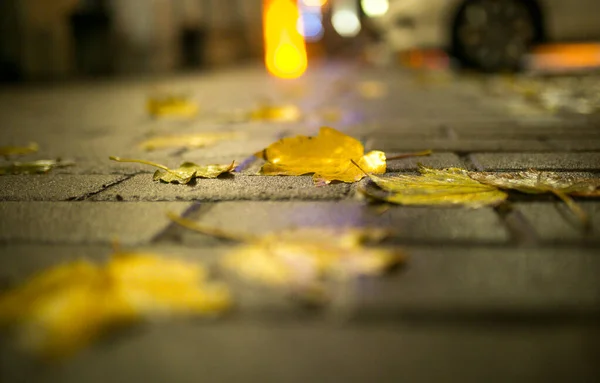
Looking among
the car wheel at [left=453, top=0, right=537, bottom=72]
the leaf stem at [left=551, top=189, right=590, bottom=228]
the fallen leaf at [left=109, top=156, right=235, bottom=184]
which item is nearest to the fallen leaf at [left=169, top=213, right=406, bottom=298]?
the leaf stem at [left=551, top=189, right=590, bottom=228]

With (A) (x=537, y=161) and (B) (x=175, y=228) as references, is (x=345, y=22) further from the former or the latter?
(B) (x=175, y=228)

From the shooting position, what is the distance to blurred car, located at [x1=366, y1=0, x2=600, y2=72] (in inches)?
233

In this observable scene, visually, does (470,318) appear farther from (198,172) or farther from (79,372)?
(198,172)

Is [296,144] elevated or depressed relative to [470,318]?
elevated

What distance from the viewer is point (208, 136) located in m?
2.66

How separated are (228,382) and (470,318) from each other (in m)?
0.36

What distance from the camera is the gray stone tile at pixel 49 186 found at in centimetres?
150

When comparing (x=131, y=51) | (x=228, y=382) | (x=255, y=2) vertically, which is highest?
(x=255, y=2)

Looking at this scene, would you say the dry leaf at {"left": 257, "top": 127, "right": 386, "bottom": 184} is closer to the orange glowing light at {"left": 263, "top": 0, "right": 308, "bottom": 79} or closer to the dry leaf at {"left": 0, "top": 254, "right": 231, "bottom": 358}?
the dry leaf at {"left": 0, "top": 254, "right": 231, "bottom": 358}

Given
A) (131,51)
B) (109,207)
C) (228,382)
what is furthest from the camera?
(131,51)

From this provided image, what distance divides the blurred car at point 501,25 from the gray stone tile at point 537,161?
14.6 feet

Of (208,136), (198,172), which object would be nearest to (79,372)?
(198,172)

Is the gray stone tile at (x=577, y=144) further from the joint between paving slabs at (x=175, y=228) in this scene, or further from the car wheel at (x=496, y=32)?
the car wheel at (x=496, y=32)

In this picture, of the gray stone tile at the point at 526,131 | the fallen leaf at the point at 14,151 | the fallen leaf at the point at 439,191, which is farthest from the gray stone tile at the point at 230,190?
the gray stone tile at the point at 526,131
